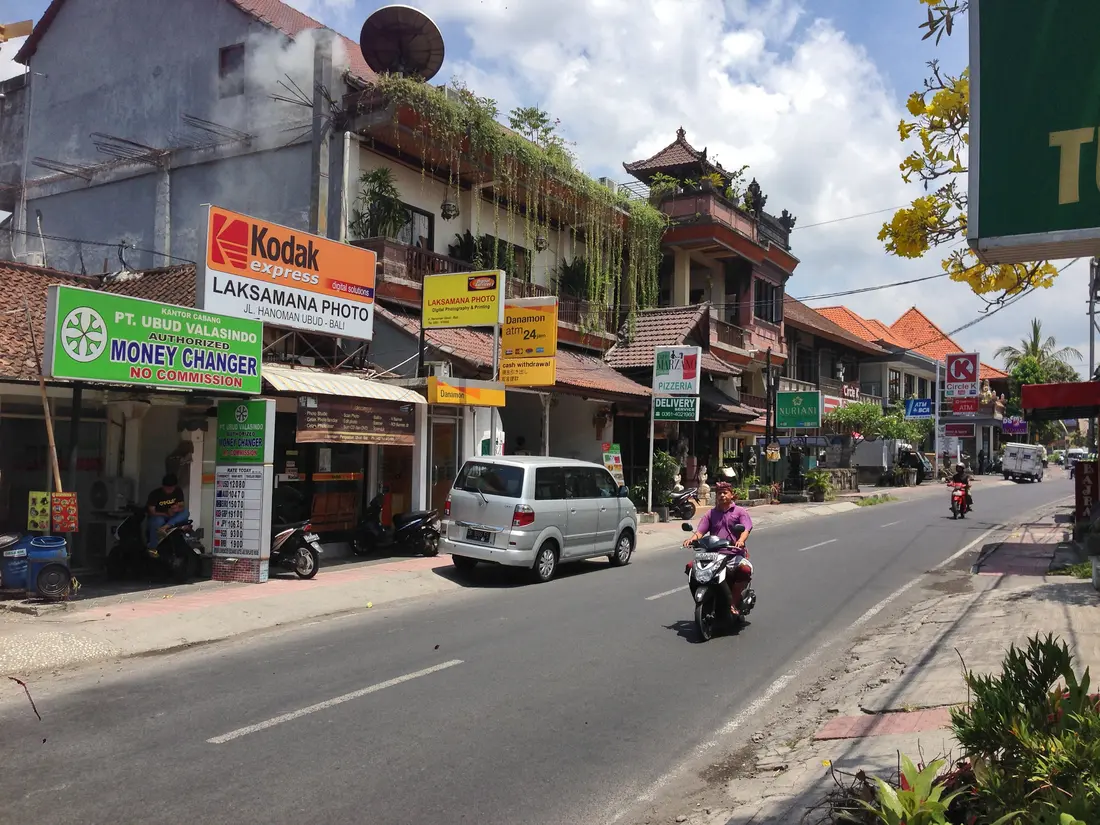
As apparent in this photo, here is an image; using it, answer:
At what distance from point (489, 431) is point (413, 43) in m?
9.03

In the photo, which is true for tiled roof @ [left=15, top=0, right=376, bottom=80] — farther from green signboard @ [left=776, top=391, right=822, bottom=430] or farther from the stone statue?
green signboard @ [left=776, top=391, right=822, bottom=430]

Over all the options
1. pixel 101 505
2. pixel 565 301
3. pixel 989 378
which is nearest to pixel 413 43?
pixel 565 301

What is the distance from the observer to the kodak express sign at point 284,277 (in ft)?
44.5

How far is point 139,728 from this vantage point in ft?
20.3

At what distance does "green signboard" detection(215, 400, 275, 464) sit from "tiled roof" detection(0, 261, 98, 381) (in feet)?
8.57

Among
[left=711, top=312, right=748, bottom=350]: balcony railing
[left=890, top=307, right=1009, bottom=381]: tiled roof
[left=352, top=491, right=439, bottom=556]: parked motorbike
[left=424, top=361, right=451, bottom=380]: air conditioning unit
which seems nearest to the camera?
[left=352, top=491, right=439, bottom=556]: parked motorbike

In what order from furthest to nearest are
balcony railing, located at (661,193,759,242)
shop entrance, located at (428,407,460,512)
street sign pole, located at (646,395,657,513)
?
balcony railing, located at (661,193,759,242) → street sign pole, located at (646,395,657,513) → shop entrance, located at (428,407,460,512)

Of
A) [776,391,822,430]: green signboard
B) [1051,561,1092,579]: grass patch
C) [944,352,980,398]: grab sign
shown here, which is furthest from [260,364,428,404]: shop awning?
[944,352,980,398]: grab sign

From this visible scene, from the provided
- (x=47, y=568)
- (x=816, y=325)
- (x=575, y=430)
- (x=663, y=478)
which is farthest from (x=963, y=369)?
(x=47, y=568)

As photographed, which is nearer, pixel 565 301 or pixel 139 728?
pixel 139 728

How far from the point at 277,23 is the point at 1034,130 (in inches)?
828

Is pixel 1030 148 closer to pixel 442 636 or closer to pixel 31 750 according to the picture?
pixel 31 750

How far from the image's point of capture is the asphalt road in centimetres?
493

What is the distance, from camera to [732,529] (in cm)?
966
